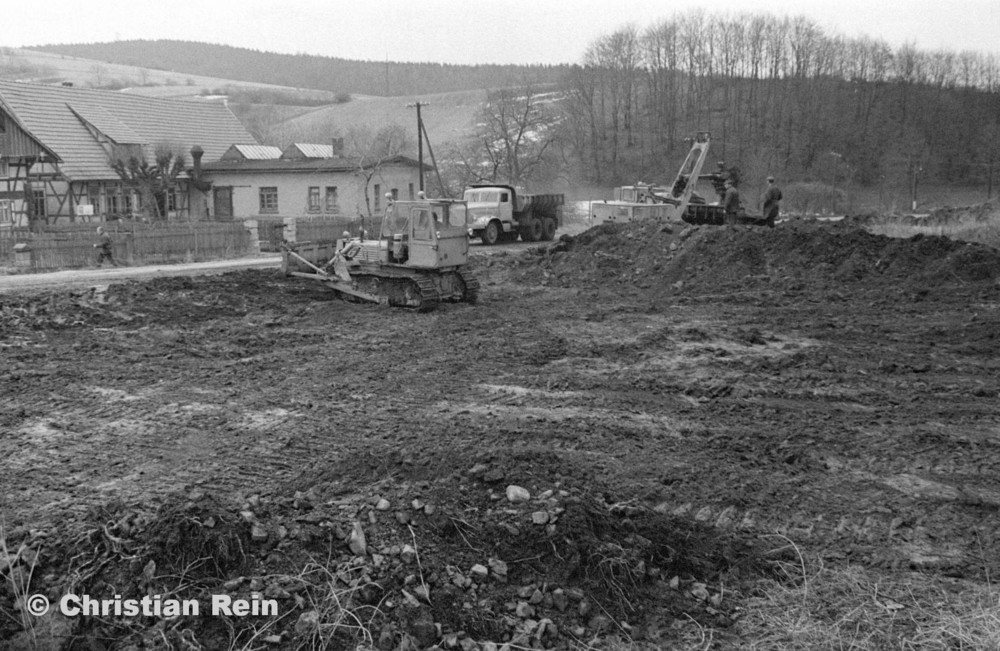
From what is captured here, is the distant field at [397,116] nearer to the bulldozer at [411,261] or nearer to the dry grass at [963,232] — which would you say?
the dry grass at [963,232]

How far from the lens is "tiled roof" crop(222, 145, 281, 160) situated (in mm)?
44000

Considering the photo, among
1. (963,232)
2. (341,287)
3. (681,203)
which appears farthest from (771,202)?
(341,287)

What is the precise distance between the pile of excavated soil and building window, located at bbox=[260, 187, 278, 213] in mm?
20716

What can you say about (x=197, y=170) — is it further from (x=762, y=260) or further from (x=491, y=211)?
(x=762, y=260)

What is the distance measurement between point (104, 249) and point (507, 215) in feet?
43.2

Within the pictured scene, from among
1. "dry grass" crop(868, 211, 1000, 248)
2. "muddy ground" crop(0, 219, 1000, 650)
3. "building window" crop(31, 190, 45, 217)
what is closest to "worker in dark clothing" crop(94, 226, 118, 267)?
"muddy ground" crop(0, 219, 1000, 650)

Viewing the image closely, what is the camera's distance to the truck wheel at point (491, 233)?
3124 cm

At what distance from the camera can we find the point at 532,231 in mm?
32594

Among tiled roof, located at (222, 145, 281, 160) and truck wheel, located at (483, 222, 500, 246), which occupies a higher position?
tiled roof, located at (222, 145, 281, 160)

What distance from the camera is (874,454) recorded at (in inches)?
352

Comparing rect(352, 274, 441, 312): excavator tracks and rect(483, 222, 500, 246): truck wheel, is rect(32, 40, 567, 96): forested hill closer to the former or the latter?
rect(483, 222, 500, 246): truck wheel

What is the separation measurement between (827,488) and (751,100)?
7692cm

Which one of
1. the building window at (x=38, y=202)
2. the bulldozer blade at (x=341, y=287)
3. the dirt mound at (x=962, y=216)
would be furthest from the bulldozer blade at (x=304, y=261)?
the dirt mound at (x=962, y=216)

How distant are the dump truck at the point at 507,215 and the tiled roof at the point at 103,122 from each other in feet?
56.5
